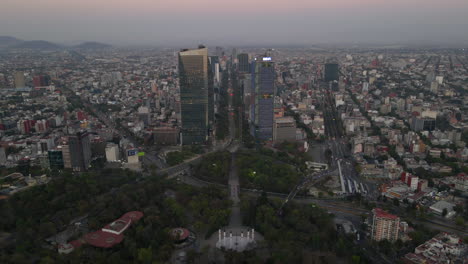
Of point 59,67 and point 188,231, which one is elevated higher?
point 59,67

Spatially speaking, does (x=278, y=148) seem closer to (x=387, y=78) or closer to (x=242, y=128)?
(x=242, y=128)

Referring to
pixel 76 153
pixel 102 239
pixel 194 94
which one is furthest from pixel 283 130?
pixel 102 239

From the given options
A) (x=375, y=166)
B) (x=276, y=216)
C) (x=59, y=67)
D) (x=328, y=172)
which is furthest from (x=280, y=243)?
(x=59, y=67)

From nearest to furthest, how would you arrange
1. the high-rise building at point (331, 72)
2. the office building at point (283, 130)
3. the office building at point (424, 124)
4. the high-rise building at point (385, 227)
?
1. the high-rise building at point (385, 227)
2. the office building at point (283, 130)
3. the office building at point (424, 124)
4. the high-rise building at point (331, 72)

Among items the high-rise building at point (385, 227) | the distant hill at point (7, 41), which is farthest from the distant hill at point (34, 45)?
the high-rise building at point (385, 227)

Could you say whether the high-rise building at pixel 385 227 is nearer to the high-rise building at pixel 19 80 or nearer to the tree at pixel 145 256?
the tree at pixel 145 256

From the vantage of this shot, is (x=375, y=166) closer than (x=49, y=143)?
Yes

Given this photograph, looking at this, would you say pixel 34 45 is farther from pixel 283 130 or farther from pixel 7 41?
→ pixel 283 130
